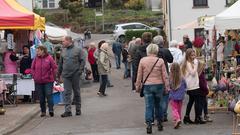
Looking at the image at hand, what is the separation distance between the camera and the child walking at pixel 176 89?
520 inches

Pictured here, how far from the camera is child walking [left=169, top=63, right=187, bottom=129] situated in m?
13.2

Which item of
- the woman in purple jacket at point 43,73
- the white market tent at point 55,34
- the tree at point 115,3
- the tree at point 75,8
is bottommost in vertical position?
the woman in purple jacket at point 43,73

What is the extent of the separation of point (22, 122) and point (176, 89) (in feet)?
12.8

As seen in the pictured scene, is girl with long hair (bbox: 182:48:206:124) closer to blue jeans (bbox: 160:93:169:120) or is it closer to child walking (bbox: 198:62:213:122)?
child walking (bbox: 198:62:213:122)

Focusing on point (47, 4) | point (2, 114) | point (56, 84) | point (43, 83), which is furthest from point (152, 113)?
point (47, 4)

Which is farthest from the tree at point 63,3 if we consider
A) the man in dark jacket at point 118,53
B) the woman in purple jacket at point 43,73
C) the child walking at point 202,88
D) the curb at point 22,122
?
the child walking at point 202,88

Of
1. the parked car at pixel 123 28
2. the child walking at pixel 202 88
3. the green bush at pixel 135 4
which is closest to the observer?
the child walking at pixel 202 88

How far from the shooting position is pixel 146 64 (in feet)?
41.6

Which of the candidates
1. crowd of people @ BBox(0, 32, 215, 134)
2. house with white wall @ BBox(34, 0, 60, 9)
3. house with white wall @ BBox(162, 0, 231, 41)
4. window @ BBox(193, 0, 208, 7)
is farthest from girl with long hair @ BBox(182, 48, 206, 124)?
house with white wall @ BBox(34, 0, 60, 9)

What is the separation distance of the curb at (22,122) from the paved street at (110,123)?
108mm

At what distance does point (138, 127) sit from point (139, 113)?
2.50 m

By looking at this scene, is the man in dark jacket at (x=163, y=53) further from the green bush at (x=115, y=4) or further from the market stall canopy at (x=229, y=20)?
the green bush at (x=115, y=4)

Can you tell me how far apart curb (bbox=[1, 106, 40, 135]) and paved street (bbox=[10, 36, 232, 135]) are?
108 millimetres

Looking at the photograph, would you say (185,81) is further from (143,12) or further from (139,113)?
(143,12)
